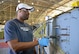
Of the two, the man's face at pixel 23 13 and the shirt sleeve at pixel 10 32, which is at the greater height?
the man's face at pixel 23 13

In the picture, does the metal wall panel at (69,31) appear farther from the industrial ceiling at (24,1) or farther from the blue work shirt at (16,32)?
the industrial ceiling at (24,1)

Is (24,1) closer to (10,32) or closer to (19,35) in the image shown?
(19,35)

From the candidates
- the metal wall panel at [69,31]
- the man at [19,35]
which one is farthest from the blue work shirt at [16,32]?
the metal wall panel at [69,31]

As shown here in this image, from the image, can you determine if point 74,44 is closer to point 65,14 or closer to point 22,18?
point 65,14

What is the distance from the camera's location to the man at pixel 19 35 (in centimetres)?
185

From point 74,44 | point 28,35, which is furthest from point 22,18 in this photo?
point 74,44

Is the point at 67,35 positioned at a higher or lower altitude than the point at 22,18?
lower

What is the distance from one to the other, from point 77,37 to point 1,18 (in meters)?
18.6

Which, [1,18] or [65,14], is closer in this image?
[65,14]

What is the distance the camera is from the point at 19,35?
1996mm

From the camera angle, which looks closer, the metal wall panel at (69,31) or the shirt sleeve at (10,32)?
the metal wall panel at (69,31)

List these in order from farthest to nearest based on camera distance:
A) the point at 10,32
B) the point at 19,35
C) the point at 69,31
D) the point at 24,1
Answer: the point at 24,1
the point at 19,35
the point at 10,32
the point at 69,31

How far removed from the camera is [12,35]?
6.09 feet

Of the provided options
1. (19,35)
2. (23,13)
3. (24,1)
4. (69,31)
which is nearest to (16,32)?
(19,35)
